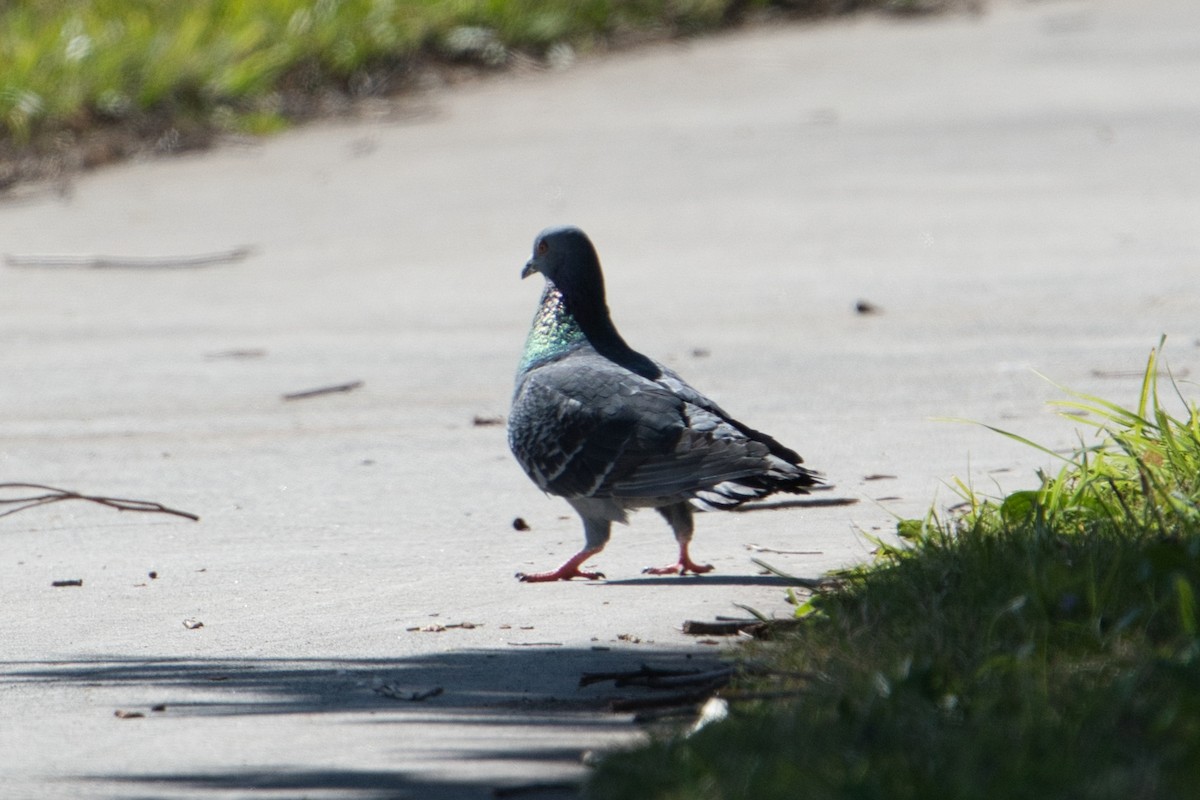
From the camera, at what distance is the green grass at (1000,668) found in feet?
10.5

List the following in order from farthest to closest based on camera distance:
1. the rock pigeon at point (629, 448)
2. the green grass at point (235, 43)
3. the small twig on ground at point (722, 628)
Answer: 1. the green grass at point (235, 43)
2. the rock pigeon at point (629, 448)
3. the small twig on ground at point (722, 628)

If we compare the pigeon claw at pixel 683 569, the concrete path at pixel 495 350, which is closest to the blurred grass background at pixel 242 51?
the concrete path at pixel 495 350

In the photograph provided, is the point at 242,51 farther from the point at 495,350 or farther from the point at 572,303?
the point at 572,303

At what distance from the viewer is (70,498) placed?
655cm

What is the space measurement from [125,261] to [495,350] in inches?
119

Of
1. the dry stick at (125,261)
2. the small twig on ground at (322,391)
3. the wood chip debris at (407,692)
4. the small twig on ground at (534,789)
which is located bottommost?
the dry stick at (125,261)

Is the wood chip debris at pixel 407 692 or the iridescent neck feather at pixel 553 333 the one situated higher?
the iridescent neck feather at pixel 553 333

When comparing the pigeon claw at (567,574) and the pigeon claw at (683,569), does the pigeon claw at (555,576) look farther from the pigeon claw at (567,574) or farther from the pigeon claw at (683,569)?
the pigeon claw at (683,569)

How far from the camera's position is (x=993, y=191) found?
1146cm

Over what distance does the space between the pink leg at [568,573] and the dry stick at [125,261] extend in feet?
19.2

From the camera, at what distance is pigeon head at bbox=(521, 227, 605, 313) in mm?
6258

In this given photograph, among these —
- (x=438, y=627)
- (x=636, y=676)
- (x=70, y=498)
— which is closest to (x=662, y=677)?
(x=636, y=676)

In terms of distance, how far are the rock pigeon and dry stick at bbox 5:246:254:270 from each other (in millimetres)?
5359

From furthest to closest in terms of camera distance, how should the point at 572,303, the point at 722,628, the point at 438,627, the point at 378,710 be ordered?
the point at 572,303 → the point at 438,627 → the point at 722,628 → the point at 378,710
